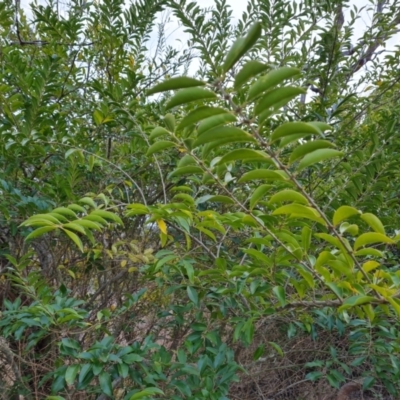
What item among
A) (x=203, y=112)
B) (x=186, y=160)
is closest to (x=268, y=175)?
(x=203, y=112)

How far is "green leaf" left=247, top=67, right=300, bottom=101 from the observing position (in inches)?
22.5

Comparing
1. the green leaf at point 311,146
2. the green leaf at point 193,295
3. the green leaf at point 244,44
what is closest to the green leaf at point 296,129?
the green leaf at point 311,146

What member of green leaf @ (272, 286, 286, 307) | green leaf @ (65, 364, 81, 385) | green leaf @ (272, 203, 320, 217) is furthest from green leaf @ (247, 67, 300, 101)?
green leaf @ (65, 364, 81, 385)

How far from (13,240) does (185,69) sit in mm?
1844

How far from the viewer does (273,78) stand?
0.58 metres

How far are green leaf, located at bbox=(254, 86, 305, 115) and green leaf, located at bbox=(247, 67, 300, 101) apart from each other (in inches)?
0.7

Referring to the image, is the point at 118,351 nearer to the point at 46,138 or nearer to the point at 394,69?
the point at 46,138

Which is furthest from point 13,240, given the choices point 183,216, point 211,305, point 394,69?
point 394,69

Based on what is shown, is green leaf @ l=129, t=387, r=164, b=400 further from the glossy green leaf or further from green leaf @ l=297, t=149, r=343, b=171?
green leaf @ l=297, t=149, r=343, b=171

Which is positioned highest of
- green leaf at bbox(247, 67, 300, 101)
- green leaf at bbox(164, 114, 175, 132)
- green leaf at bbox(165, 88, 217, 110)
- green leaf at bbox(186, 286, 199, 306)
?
→ green leaf at bbox(164, 114, 175, 132)

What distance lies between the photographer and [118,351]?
4.28 ft

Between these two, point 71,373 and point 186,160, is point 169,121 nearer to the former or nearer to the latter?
point 186,160

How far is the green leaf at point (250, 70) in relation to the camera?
21.2 inches

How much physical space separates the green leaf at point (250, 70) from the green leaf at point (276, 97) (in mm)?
62
